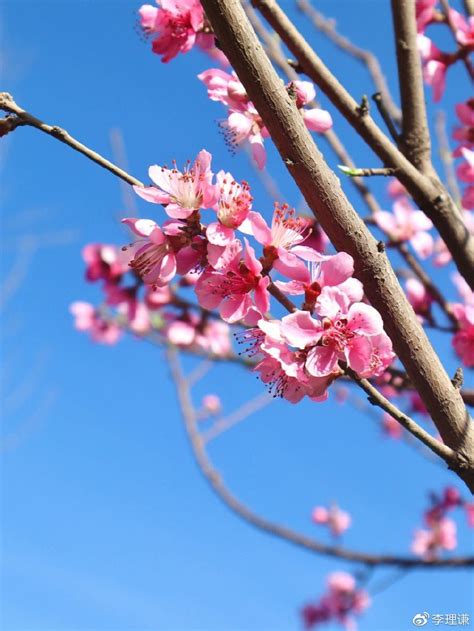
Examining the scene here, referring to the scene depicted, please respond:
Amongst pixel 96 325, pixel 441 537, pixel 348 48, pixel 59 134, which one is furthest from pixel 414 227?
pixel 441 537

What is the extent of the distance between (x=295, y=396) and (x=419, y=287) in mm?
1364

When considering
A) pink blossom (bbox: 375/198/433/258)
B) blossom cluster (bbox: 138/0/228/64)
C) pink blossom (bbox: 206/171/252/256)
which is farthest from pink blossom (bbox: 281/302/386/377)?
pink blossom (bbox: 375/198/433/258)

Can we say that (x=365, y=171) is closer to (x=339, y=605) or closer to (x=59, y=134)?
(x=59, y=134)

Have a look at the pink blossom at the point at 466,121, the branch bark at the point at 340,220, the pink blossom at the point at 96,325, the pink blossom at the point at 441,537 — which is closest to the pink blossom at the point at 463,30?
the pink blossom at the point at 466,121

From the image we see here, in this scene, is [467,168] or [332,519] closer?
[467,168]

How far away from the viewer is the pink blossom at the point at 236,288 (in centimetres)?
101

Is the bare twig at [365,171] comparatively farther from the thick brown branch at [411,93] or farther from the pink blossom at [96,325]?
the pink blossom at [96,325]

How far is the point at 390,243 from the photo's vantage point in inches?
84.0

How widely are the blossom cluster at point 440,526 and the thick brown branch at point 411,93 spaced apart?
3442 mm

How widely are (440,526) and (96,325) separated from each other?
10.1 feet

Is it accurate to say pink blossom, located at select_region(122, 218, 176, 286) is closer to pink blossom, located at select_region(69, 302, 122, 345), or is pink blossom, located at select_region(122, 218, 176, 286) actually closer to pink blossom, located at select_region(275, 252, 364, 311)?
pink blossom, located at select_region(275, 252, 364, 311)

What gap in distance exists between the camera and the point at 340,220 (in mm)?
901

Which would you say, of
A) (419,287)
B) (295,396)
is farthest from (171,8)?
(419,287)

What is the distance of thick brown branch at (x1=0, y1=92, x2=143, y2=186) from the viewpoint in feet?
3.11
